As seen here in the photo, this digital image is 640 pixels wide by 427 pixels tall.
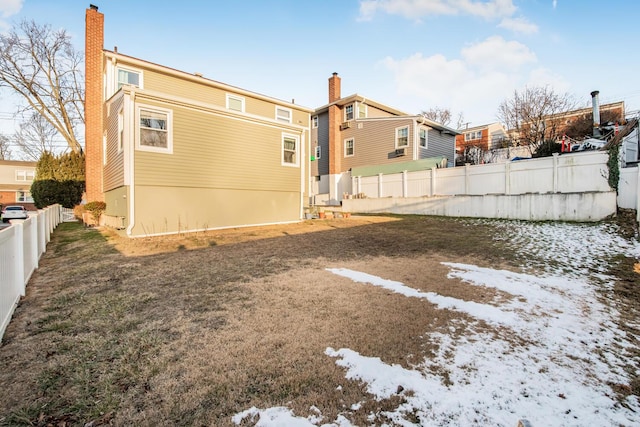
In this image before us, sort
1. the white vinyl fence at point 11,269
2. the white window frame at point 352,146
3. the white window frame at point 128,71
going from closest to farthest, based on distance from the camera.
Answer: the white vinyl fence at point 11,269
the white window frame at point 128,71
the white window frame at point 352,146

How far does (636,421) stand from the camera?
186cm

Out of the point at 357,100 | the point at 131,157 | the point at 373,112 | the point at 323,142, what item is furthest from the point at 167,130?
the point at 373,112

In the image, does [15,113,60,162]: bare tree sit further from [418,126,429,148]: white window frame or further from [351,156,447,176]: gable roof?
[418,126,429,148]: white window frame

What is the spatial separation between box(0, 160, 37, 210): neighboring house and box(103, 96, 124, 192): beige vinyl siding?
99.6 feet

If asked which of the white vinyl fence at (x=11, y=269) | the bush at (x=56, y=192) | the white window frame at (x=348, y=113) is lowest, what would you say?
the white vinyl fence at (x=11, y=269)

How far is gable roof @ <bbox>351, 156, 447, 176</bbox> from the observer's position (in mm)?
18453

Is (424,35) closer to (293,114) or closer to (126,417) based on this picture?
(293,114)

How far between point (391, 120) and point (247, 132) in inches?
504

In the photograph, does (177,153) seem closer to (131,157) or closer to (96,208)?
(131,157)

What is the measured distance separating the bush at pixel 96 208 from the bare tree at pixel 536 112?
29.7m

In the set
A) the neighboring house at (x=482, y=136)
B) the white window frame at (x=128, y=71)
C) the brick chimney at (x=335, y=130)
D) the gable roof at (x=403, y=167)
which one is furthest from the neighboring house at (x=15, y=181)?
the neighboring house at (x=482, y=136)

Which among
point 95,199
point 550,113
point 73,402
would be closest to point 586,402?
point 73,402

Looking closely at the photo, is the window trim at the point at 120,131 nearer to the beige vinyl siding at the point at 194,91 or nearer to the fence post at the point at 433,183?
the beige vinyl siding at the point at 194,91

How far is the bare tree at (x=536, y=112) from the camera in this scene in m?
24.2
